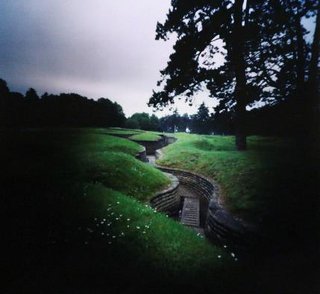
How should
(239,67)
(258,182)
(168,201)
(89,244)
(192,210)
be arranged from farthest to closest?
(192,210) → (239,67) → (168,201) → (258,182) → (89,244)

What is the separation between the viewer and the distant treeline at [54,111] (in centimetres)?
2933

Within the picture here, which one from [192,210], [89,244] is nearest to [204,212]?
[192,210]

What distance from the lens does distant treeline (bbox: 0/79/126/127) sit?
29.3 meters

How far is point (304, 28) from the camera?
10.8m

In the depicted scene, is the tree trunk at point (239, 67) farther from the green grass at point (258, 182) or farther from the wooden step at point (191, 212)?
the wooden step at point (191, 212)

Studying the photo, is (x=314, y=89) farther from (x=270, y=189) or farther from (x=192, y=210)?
(x=192, y=210)

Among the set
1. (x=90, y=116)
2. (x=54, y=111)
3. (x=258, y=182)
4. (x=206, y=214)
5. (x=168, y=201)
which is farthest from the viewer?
(x=90, y=116)

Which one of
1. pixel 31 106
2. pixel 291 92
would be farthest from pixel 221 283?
pixel 31 106

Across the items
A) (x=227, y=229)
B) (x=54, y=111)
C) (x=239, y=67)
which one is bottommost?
(x=227, y=229)

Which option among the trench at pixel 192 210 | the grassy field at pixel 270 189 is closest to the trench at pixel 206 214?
the trench at pixel 192 210

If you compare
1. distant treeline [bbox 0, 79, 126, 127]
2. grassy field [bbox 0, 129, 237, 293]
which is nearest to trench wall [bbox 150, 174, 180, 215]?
grassy field [bbox 0, 129, 237, 293]

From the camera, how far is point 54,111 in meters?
36.8

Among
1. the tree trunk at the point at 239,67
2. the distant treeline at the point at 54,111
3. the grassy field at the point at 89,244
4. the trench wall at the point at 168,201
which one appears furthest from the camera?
the distant treeline at the point at 54,111

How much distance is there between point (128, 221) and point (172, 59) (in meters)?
11.1
